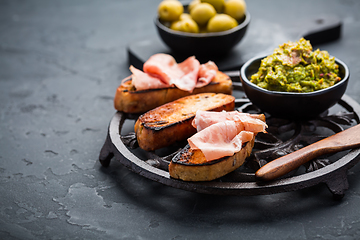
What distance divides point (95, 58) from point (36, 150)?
72.6 inches

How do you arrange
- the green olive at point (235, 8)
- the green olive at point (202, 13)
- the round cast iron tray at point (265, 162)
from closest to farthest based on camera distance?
1. the round cast iron tray at point (265, 162)
2. the green olive at point (202, 13)
3. the green olive at point (235, 8)

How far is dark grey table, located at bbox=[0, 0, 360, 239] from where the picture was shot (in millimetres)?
1988

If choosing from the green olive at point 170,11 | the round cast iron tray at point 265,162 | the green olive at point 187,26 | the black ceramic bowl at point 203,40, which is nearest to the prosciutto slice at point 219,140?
the round cast iron tray at point 265,162

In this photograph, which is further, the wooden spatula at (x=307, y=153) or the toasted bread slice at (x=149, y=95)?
the toasted bread slice at (x=149, y=95)

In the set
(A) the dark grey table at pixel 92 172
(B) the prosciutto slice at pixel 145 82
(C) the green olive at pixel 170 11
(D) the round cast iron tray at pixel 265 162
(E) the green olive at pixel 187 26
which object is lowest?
(A) the dark grey table at pixel 92 172

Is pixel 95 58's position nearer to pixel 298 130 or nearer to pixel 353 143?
pixel 298 130

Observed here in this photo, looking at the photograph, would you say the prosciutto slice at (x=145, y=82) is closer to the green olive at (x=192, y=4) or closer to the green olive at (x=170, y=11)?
the green olive at (x=170, y=11)

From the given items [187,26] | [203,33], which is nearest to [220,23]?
[203,33]

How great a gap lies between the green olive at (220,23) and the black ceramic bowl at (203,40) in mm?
55

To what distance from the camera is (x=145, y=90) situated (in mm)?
2748

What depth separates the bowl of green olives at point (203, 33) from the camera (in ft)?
11.5

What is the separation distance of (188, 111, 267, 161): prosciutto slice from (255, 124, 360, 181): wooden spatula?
19 centimetres

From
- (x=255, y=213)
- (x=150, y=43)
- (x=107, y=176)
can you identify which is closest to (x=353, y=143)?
(x=255, y=213)

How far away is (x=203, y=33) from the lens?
367 cm
